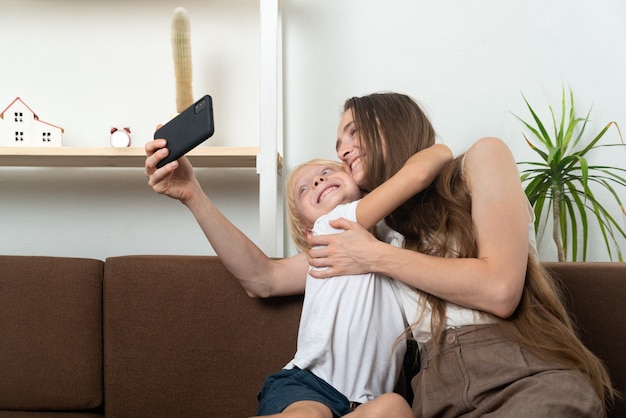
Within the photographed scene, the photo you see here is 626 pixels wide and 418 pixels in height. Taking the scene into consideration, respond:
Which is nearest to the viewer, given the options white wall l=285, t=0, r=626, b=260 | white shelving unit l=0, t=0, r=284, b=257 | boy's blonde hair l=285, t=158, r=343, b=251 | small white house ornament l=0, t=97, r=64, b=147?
boy's blonde hair l=285, t=158, r=343, b=251

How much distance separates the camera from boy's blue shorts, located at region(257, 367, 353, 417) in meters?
1.23

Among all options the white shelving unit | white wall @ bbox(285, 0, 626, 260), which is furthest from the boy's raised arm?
white wall @ bbox(285, 0, 626, 260)

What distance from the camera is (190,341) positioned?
150 cm

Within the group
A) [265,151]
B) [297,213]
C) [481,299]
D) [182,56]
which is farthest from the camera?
[182,56]

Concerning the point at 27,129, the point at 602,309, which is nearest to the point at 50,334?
the point at 27,129

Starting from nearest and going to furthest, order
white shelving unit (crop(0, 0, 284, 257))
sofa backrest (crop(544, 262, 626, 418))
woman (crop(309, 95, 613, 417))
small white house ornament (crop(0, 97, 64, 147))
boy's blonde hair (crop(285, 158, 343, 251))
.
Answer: woman (crop(309, 95, 613, 417))
sofa backrest (crop(544, 262, 626, 418))
boy's blonde hair (crop(285, 158, 343, 251))
white shelving unit (crop(0, 0, 284, 257))
small white house ornament (crop(0, 97, 64, 147))

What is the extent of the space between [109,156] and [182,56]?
0.40m

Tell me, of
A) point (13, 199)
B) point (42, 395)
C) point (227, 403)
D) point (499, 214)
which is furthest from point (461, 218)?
point (13, 199)

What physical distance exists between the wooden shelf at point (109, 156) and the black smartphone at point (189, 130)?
774 mm

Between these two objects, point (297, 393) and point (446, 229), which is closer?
point (297, 393)

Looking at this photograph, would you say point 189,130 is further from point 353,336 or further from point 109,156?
point 109,156

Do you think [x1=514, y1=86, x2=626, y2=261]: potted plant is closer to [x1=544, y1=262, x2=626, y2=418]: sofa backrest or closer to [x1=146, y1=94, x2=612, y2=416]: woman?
[x1=544, y1=262, x2=626, y2=418]: sofa backrest

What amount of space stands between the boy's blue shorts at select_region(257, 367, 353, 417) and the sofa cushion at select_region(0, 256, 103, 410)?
1.44ft

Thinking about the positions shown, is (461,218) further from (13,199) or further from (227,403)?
(13,199)
